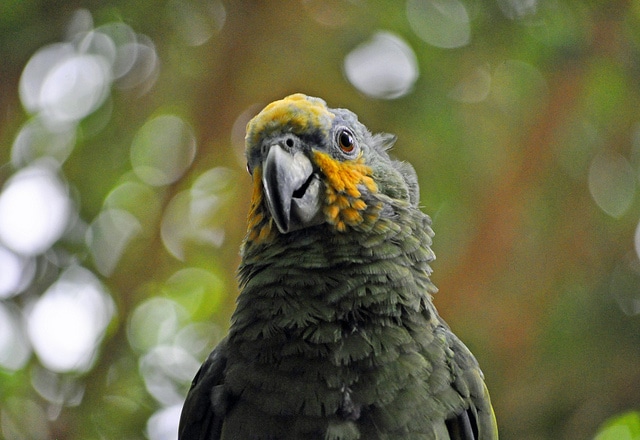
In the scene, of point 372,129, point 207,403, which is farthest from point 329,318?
point 372,129

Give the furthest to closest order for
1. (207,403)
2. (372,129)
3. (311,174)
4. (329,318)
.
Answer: (372,129)
(207,403)
(311,174)
(329,318)

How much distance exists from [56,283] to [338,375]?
10.4ft

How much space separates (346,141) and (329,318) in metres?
0.71

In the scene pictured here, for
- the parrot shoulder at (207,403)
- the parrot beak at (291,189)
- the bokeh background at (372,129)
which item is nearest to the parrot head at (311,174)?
the parrot beak at (291,189)

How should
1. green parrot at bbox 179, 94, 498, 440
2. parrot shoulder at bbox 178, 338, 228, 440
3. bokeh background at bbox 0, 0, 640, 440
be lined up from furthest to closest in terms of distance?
bokeh background at bbox 0, 0, 640, 440
parrot shoulder at bbox 178, 338, 228, 440
green parrot at bbox 179, 94, 498, 440

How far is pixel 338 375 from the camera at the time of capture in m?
2.21

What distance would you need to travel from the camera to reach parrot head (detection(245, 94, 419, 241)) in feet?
7.53

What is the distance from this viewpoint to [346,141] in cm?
257

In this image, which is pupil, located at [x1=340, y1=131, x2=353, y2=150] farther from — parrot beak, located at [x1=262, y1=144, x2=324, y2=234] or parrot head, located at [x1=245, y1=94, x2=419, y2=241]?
parrot beak, located at [x1=262, y1=144, x2=324, y2=234]

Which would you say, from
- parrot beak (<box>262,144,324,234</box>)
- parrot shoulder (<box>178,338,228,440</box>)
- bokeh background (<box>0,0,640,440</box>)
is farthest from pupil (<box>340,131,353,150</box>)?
bokeh background (<box>0,0,640,440</box>)

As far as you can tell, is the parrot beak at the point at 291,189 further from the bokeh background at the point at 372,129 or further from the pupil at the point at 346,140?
the bokeh background at the point at 372,129

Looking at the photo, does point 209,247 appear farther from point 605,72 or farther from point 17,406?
point 605,72

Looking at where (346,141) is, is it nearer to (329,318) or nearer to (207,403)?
(329,318)

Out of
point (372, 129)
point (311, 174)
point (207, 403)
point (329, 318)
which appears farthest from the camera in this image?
point (372, 129)
